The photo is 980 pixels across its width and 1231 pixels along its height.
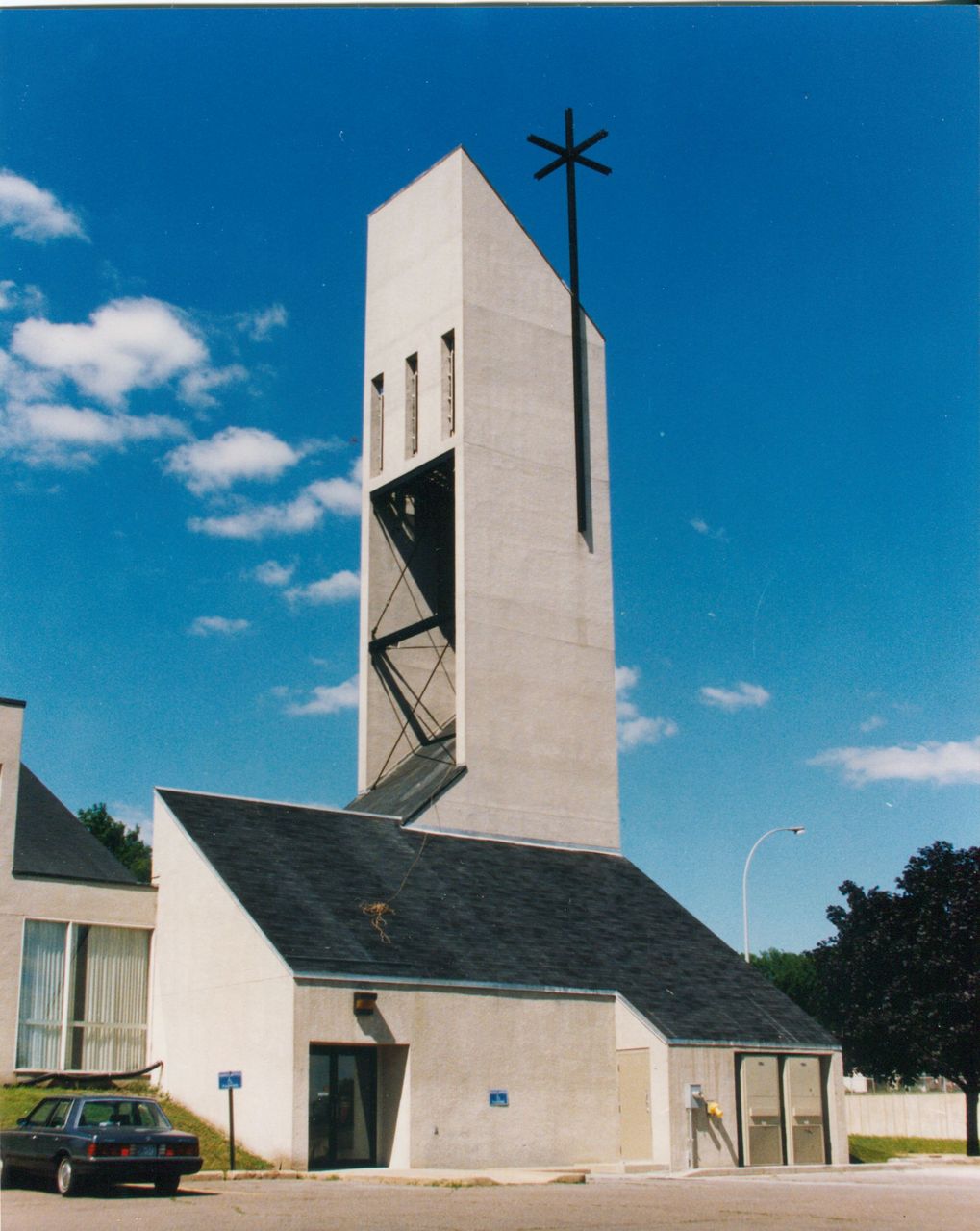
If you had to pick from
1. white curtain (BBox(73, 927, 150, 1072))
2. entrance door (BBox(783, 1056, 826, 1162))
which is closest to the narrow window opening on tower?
white curtain (BBox(73, 927, 150, 1072))

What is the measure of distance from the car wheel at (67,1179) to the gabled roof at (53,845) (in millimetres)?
10309

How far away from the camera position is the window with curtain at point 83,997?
25.8 metres

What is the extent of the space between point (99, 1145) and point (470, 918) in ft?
40.7

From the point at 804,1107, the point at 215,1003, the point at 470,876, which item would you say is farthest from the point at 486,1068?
the point at 804,1107

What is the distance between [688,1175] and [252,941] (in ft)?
28.1

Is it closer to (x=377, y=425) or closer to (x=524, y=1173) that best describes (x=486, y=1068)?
(x=524, y=1173)

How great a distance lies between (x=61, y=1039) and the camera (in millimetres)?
25938

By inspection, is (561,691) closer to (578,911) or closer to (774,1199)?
(578,911)

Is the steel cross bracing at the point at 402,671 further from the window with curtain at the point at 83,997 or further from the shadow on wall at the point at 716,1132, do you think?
the shadow on wall at the point at 716,1132

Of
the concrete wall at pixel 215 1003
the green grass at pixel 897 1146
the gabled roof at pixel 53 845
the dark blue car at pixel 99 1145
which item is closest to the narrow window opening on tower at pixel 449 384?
the concrete wall at pixel 215 1003

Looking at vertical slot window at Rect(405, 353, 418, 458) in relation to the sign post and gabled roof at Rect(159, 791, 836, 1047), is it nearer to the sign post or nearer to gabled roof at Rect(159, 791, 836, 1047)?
gabled roof at Rect(159, 791, 836, 1047)

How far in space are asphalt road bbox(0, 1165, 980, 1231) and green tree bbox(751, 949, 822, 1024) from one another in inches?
1673

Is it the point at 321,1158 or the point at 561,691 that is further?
the point at 561,691

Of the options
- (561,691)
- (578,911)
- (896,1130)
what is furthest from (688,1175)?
(896,1130)
